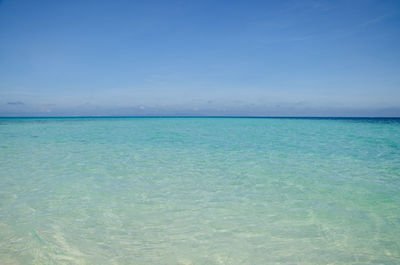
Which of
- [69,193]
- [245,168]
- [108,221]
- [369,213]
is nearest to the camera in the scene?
[108,221]

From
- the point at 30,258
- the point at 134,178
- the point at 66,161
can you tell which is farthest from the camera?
the point at 66,161

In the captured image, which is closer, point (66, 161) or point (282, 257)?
point (282, 257)

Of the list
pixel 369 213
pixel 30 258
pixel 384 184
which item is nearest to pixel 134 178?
pixel 30 258

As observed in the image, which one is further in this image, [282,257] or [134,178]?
[134,178]

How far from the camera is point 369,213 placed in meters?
3.07

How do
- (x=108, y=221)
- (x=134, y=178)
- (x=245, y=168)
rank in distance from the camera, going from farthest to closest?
(x=245, y=168) → (x=134, y=178) → (x=108, y=221)

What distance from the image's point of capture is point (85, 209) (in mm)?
3184

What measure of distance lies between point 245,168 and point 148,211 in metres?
3.12

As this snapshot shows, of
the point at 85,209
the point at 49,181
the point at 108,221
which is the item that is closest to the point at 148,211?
the point at 108,221

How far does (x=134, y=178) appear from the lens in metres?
4.71

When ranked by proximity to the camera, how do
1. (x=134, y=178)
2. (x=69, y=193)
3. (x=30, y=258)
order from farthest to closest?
(x=134, y=178)
(x=69, y=193)
(x=30, y=258)

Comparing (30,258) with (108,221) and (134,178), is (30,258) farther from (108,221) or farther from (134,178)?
(134,178)

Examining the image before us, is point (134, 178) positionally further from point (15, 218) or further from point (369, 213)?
point (369, 213)

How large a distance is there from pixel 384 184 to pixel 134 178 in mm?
4994
